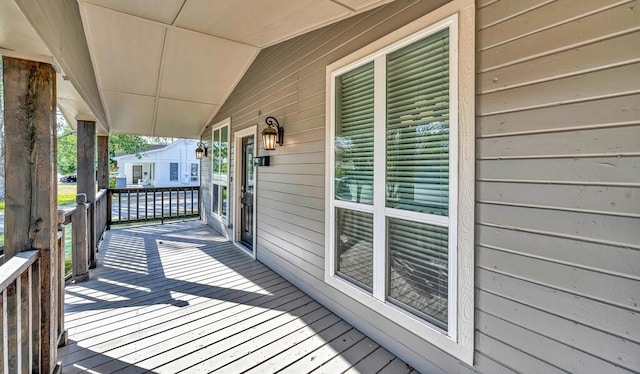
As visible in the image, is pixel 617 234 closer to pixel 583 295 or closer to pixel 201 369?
pixel 583 295

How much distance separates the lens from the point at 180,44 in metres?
3.90

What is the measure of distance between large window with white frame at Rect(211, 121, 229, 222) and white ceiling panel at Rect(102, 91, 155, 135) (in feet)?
4.65

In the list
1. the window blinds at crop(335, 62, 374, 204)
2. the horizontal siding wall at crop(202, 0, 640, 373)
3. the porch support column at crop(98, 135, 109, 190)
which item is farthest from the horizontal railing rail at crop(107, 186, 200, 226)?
the horizontal siding wall at crop(202, 0, 640, 373)

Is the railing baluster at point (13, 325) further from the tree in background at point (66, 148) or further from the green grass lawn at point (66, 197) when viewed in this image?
the tree in background at point (66, 148)

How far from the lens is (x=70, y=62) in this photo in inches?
96.2

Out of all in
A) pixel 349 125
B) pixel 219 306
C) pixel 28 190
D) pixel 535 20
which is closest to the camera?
pixel 535 20

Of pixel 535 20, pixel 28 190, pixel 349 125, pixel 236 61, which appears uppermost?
pixel 236 61

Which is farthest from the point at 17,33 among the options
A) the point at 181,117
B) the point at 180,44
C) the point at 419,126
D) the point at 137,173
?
the point at 137,173

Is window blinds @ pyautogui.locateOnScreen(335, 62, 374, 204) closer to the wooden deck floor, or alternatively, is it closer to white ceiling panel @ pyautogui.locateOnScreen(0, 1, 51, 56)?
the wooden deck floor

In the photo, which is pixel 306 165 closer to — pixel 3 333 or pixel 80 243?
pixel 3 333

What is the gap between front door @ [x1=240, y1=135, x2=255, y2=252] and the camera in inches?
210

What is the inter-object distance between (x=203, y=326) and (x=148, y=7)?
3.13 m

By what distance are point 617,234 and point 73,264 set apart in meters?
5.10

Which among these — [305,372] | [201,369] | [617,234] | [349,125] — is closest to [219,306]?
[201,369]
